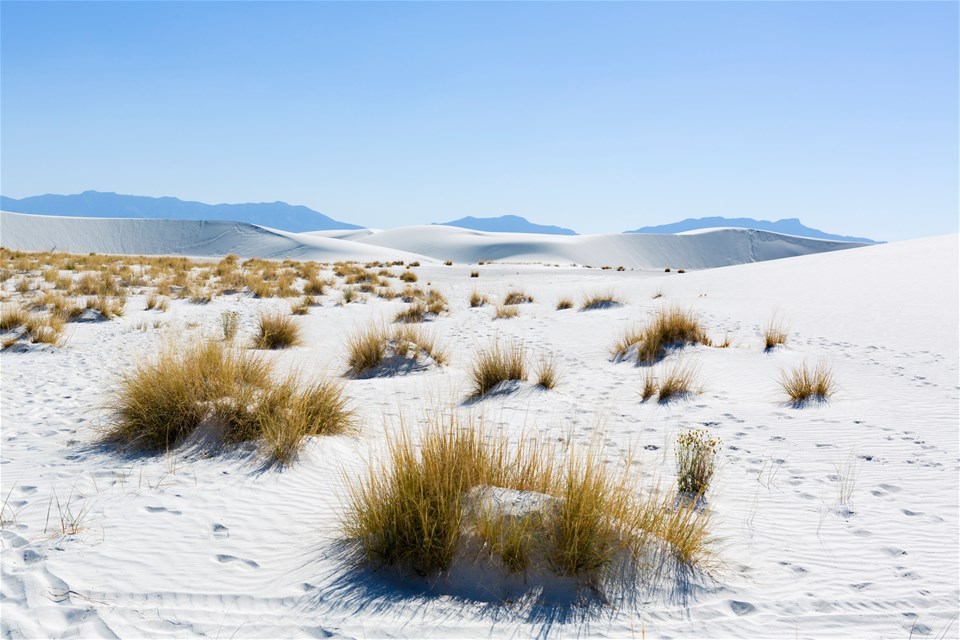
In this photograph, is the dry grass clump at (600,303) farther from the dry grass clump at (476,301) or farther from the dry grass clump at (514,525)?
the dry grass clump at (514,525)

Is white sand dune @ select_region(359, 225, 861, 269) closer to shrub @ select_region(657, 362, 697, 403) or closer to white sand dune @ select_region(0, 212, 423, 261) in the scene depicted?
white sand dune @ select_region(0, 212, 423, 261)

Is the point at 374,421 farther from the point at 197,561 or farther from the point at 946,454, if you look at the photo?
the point at 946,454

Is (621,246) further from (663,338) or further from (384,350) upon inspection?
(384,350)

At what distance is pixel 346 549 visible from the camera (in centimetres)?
295

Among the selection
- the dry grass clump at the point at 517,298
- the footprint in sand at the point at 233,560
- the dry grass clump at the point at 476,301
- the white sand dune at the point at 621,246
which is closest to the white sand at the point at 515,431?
the footprint in sand at the point at 233,560

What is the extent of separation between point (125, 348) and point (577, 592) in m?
8.75

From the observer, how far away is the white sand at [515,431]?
8.01ft

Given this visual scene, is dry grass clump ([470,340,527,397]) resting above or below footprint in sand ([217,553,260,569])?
above

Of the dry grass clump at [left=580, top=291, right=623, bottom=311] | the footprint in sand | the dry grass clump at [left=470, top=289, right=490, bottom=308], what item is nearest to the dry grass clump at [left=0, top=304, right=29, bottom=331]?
the footprint in sand

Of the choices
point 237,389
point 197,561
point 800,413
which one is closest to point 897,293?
point 800,413

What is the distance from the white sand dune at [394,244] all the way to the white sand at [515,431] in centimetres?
5048

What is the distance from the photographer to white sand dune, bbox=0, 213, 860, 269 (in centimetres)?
6431

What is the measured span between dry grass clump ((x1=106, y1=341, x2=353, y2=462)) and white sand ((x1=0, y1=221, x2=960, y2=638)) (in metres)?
0.23

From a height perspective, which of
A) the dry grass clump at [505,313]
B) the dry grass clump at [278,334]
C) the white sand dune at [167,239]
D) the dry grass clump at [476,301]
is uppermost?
the white sand dune at [167,239]
